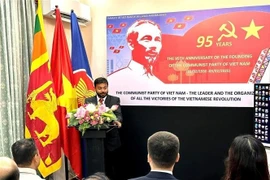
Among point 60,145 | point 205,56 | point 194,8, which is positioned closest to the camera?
point 60,145

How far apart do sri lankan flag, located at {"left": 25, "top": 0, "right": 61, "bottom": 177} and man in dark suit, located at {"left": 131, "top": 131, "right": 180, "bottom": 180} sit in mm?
2107

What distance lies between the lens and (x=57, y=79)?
13.6ft

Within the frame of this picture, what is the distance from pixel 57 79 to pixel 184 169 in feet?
6.77

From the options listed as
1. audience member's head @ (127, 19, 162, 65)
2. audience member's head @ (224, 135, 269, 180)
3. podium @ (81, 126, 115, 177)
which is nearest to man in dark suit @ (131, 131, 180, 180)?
audience member's head @ (224, 135, 269, 180)

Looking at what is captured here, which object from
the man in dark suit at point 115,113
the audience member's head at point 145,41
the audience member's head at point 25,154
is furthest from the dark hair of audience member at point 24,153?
the audience member's head at point 145,41

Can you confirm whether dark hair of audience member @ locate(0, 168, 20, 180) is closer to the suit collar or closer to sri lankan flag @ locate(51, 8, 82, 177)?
the suit collar

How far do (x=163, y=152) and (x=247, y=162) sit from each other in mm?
475

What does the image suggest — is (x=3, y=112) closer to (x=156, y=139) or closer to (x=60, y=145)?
(x=60, y=145)

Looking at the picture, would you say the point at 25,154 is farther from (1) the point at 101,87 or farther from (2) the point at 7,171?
(1) the point at 101,87

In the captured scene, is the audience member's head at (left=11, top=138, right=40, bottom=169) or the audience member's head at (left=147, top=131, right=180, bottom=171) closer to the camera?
the audience member's head at (left=147, top=131, right=180, bottom=171)

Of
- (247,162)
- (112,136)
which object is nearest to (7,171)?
(247,162)

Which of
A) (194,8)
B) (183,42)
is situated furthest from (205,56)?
(194,8)

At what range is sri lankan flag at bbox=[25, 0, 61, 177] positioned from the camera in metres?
3.76

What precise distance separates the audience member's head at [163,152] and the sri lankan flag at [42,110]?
2107mm
